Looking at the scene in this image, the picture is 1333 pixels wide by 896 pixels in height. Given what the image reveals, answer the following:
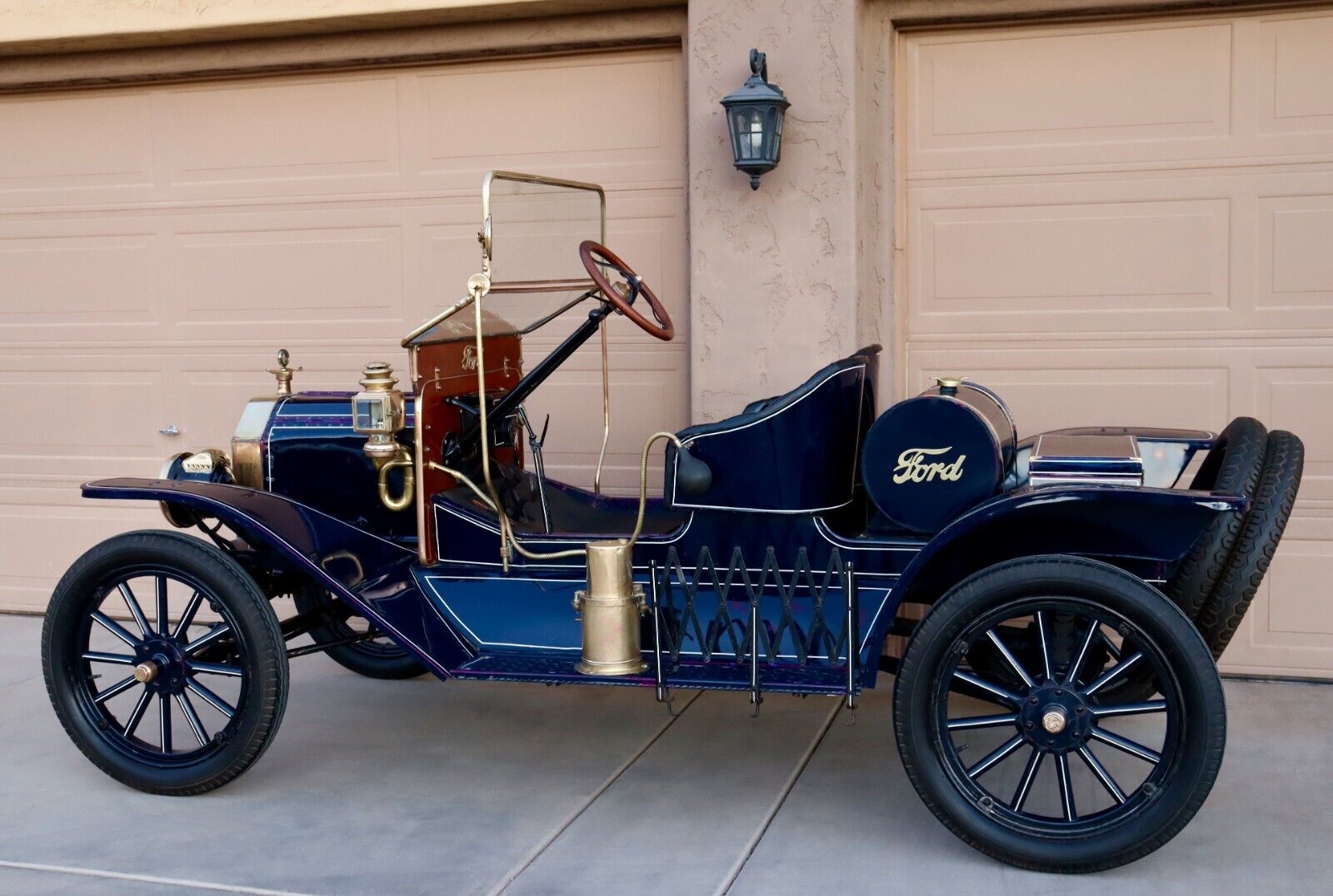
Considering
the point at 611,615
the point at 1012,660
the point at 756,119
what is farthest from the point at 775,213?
Result: the point at 1012,660

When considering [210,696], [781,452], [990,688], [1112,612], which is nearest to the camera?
[1112,612]

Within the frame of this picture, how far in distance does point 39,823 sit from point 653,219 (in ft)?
9.70

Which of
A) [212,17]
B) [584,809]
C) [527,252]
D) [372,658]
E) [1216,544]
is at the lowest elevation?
[584,809]

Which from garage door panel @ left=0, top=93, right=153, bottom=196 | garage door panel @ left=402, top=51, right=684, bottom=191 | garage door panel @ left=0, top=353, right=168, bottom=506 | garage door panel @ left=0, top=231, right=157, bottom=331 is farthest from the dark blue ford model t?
garage door panel @ left=0, top=93, right=153, bottom=196

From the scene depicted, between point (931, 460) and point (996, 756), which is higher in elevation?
point (931, 460)

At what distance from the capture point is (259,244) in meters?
5.79

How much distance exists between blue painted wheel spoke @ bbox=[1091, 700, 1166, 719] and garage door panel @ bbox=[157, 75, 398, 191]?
361 cm

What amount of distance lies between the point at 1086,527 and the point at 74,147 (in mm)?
4749

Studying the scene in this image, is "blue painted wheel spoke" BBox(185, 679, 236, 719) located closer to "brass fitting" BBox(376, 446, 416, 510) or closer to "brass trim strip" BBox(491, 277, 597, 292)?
"brass fitting" BBox(376, 446, 416, 510)

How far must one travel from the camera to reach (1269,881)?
10.5 feet

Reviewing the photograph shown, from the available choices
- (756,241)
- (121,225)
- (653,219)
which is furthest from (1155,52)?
(121,225)

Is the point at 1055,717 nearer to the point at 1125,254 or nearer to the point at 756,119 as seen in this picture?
the point at 1125,254

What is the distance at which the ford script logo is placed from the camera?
346cm

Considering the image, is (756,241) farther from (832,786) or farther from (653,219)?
(832,786)
